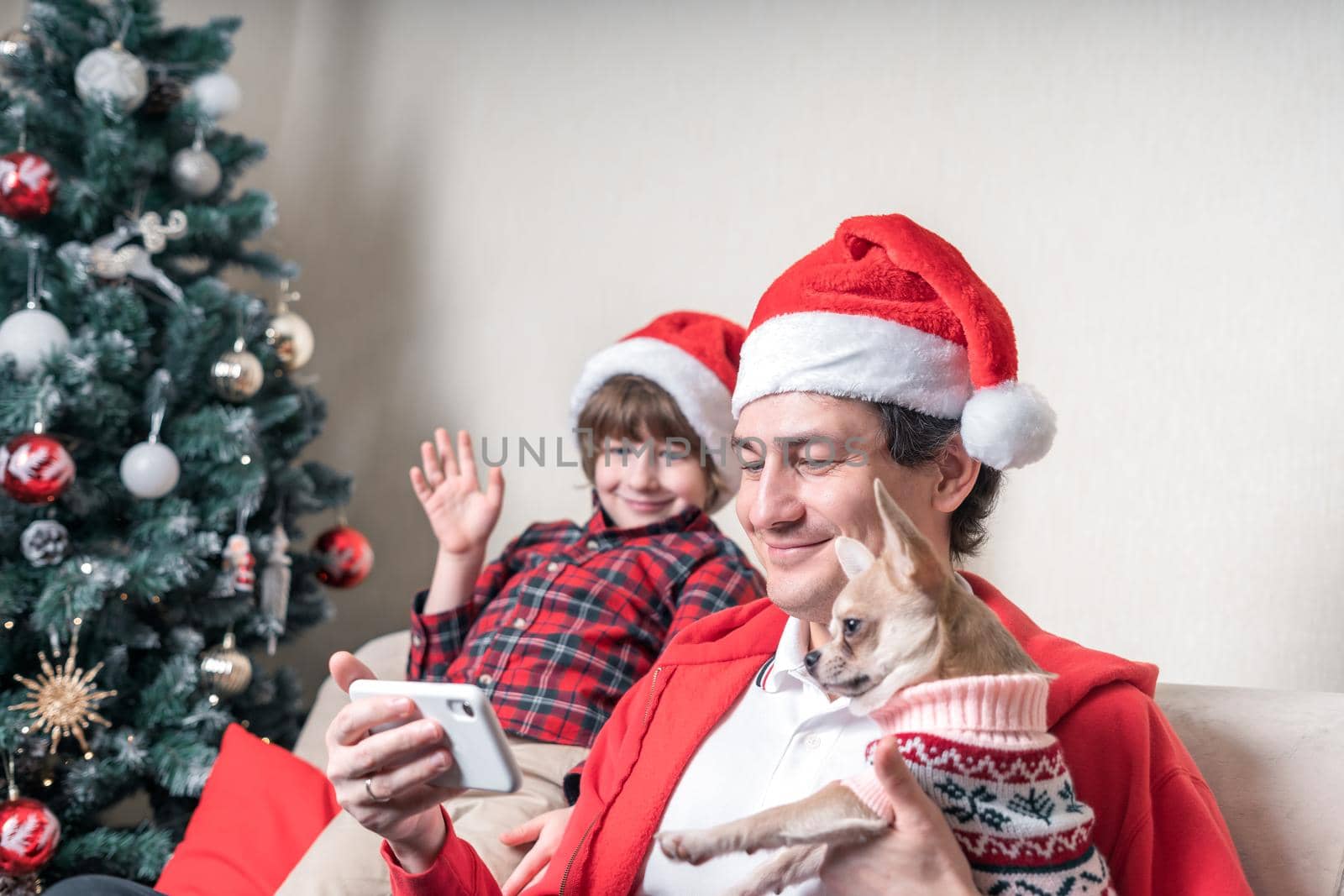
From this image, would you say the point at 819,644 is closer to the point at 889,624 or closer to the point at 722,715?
the point at 722,715

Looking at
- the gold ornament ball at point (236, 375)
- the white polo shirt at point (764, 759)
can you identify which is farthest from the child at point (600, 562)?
the white polo shirt at point (764, 759)

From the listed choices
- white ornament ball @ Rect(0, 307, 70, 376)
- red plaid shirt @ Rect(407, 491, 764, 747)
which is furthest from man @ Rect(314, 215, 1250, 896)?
white ornament ball @ Rect(0, 307, 70, 376)

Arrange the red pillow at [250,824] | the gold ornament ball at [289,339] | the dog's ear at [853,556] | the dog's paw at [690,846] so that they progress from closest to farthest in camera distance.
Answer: the dog's paw at [690,846], the dog's ear at [853,556], the red pillow at [250,824], the gold ornament ball at [289,339]

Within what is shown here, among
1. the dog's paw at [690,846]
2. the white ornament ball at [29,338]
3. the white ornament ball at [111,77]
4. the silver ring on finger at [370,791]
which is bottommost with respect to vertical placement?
the silver ring on finger at [370,791]

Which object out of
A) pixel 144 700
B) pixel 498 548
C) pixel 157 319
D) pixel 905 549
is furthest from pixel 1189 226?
pixel 144 700

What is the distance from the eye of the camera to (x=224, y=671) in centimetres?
222

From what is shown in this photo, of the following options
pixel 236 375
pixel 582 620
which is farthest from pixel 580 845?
pixel 236 375

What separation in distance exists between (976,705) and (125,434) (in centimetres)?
189

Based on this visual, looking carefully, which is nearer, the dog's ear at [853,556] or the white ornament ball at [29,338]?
the dog's ear at [853,556]

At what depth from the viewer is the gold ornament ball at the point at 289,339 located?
2340 millimetres

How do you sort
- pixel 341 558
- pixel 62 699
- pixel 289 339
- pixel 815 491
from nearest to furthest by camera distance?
pixel 815 491 < pixel 62 699 < pixel 289 339 < pixel 341 558

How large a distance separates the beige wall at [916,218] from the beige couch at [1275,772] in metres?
0.62

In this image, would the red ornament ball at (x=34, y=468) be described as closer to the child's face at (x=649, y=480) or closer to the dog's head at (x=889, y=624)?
the child's face at (x=649, y=480)

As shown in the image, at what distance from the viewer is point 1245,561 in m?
1.85
